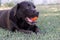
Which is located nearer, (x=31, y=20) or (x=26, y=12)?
(x=31, y=20)

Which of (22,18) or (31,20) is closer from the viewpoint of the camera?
(31,20)

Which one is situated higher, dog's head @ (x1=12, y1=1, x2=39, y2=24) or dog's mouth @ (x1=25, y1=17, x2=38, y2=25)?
dog's head @ (x1=12, y1=1, x2=39, y2=24)

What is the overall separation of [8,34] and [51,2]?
7.07 metres

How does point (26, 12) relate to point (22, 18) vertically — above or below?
above

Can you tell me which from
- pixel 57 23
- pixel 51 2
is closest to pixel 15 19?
pixel 57 23

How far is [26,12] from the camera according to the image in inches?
185

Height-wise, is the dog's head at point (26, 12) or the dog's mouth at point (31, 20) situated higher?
the dog's head at point (26, 12)

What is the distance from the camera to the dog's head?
4.58 metres

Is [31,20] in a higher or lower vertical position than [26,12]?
lower

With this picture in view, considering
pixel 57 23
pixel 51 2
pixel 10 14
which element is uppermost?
pixel 10 14

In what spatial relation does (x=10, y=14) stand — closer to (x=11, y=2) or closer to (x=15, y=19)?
(x=15, y=19)

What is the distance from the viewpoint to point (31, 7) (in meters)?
4.77

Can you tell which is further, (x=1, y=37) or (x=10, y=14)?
(x=10, y=14)

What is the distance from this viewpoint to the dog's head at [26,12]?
458 cm
